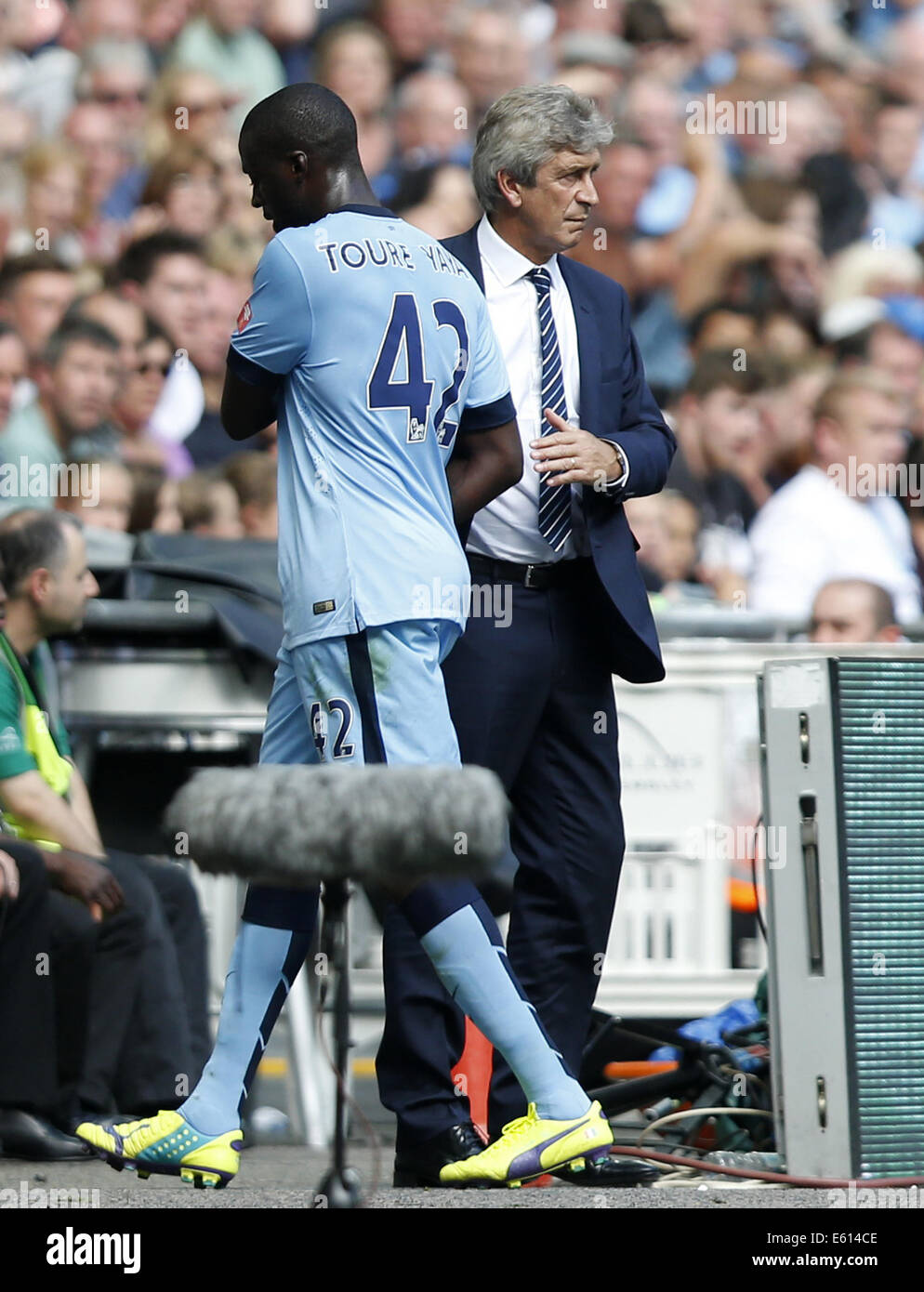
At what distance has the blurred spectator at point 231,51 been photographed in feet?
30.8

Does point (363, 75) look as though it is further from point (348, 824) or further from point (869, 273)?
point (348, 824)

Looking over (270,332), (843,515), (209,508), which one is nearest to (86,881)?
(270,332)

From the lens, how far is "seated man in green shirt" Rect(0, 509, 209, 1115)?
5.33 m

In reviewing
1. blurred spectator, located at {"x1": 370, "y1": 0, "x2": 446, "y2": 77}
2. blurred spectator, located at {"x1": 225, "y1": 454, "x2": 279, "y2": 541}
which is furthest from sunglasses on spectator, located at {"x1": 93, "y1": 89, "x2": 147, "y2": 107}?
blurred spectator, located at {"x1": 225, "y1": 454, "x2": 279, "y2": 541}

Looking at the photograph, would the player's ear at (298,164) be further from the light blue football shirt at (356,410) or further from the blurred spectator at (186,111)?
the blurred spectator at (186,111)

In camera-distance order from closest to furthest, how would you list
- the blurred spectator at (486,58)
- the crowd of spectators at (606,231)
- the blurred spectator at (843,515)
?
the crowd of spectators at (606,231) → the blurred spectator at (843,515) → the blurred spectator at (486,58)

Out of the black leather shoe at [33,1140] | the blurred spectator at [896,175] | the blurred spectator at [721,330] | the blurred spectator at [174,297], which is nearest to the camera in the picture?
the black leather shoe at [33,1140]

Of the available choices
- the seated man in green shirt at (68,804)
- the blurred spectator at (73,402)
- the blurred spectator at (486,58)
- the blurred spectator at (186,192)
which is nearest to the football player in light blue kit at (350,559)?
the seated man in green shirt at (68,804)

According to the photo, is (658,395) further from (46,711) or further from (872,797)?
(872,797)

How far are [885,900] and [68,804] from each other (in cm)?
230

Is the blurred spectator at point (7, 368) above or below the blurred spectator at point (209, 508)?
above

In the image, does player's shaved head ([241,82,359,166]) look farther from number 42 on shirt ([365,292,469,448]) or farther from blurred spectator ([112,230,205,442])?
blurred spectator ([112,230,205,442])

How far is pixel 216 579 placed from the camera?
603 cm

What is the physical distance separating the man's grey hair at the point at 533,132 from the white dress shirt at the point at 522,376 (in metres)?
0.14
